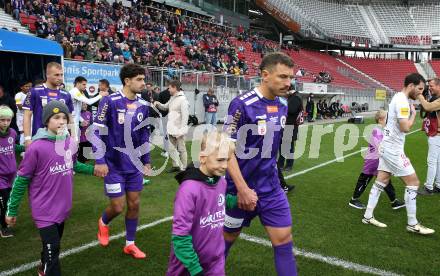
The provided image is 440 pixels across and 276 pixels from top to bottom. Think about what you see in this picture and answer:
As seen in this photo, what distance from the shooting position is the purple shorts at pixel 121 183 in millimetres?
4551

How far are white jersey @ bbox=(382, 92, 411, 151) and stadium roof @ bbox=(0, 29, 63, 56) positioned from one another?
913 centimetres

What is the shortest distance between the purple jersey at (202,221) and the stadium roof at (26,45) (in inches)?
370

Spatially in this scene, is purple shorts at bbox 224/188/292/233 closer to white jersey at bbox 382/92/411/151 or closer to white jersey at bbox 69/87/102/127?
white jersey at bbox 382/92/411/151

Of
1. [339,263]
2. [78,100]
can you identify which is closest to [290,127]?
[78,100]

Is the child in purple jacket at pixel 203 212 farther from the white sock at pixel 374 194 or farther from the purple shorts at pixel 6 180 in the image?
the white sock at pixel 374 194

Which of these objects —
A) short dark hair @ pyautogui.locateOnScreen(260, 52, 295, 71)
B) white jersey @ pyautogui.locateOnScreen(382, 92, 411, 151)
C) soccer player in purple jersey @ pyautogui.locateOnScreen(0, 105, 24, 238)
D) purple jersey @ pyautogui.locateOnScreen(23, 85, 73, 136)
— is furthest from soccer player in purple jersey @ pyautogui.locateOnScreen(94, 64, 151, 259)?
white jersey @ pyautogui.locateOnScreen(382, 92, 411, 151)

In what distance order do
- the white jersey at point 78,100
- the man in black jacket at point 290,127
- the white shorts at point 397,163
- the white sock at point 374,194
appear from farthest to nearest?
the man in black jacket at point 290,127, the white jersey at point 78,100, the white sock at point 374,194, the white shorts at point 397,163

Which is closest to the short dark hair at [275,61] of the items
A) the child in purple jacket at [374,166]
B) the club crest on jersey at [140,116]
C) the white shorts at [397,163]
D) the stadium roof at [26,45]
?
the club crest on jersey at [140,116]

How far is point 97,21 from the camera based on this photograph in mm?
21656

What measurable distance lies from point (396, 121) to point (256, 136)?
3.05 meters

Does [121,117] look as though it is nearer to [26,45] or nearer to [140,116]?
[140,116]

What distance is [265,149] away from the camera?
357 cm

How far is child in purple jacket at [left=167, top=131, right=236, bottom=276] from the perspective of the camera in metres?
2.50

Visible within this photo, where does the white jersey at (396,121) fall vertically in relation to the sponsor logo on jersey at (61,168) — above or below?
above
